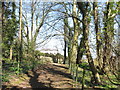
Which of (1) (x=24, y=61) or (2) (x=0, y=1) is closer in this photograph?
(2) (x=0, y=1)

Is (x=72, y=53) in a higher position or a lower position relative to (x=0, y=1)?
lower

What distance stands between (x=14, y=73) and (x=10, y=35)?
7.40ft

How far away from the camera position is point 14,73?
25.9 feet

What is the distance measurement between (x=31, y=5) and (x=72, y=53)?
23.9 ft

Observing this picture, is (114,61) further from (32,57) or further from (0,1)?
(32,57)

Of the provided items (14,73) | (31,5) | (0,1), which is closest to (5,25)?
(0,1)

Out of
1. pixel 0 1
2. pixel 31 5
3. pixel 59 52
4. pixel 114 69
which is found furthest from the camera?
pixel 59 52

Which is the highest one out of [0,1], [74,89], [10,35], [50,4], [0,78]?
[50,4]

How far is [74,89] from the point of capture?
226 inches

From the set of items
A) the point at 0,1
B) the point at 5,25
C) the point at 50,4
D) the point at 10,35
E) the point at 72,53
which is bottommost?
the point at 72,53

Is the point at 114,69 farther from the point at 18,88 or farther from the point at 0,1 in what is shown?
the point at 0,1

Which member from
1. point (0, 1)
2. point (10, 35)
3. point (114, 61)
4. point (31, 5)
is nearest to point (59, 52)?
point (31, 5)

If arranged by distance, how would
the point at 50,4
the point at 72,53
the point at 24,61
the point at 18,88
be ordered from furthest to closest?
the point at 50,4 → the point at 24,61 → the point at 72,53 → the point at 18,88

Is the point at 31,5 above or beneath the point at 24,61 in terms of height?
above
